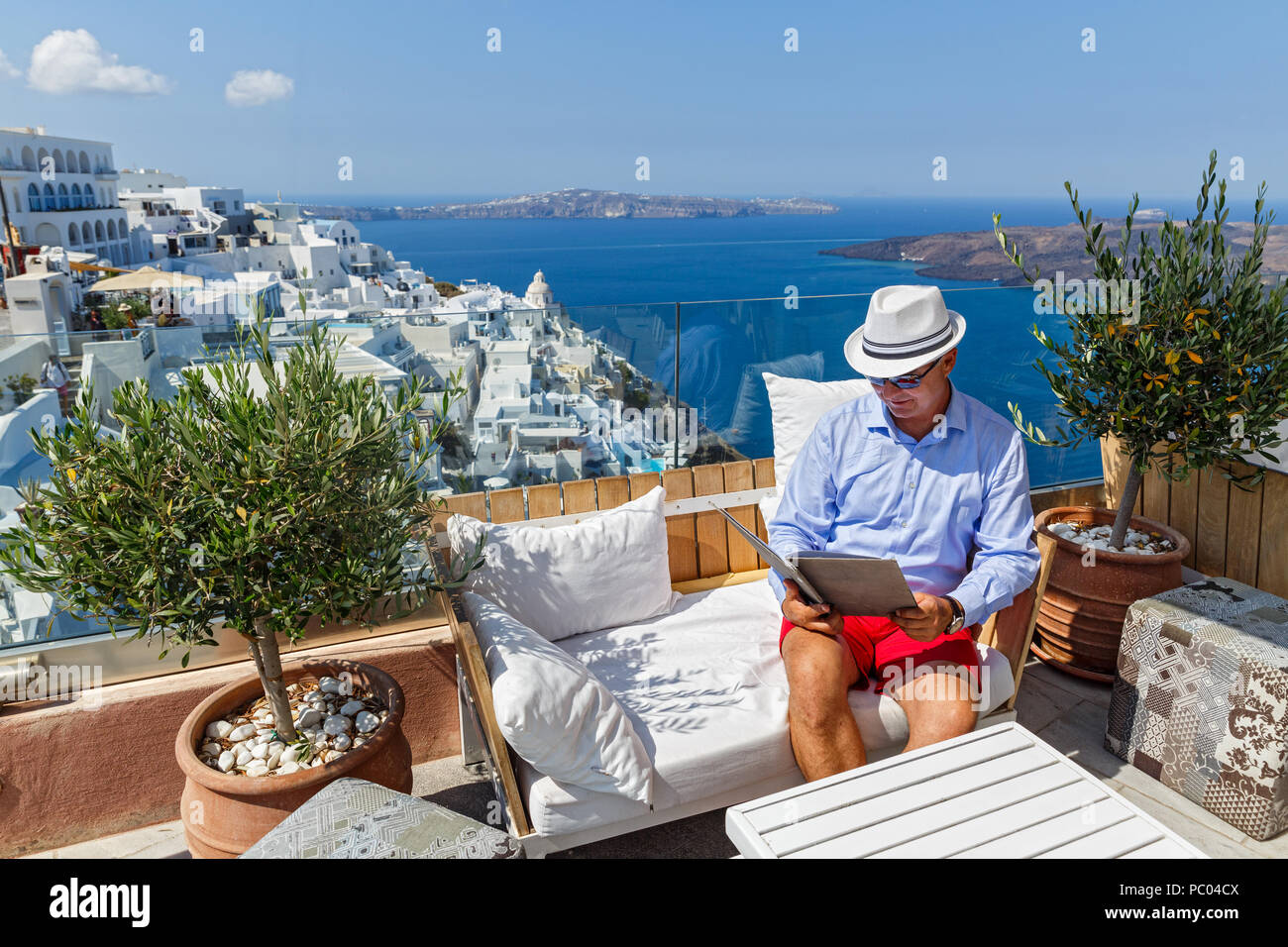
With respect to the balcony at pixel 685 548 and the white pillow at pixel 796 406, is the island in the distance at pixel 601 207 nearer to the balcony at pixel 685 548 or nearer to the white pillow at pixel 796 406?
the balcony at pixel 685 548

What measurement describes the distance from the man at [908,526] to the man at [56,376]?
2.02 meters

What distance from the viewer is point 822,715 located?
2.02 m

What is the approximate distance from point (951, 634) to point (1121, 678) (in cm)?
81

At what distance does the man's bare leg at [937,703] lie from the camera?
205cm

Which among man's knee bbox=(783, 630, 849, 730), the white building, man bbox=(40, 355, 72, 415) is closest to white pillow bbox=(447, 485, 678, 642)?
man's knee bbox=(783, 630, 849, 730)

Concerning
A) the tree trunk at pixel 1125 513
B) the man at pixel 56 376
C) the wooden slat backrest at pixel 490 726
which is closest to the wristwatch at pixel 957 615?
the wooden slat backrest at pixel 490 726

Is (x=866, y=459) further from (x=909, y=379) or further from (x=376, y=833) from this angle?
(x=376, y=833)

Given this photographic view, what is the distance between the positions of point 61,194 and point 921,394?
259 feet

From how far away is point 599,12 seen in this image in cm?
11569

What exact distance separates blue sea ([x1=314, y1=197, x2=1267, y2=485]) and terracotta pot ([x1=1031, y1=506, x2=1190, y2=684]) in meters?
0.69

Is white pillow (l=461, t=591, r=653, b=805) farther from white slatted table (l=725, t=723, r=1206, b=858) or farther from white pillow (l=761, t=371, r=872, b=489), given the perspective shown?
white pillow (l=761, t=371, r=872, b=489)

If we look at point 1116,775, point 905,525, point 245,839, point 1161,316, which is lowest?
point 1116,775
